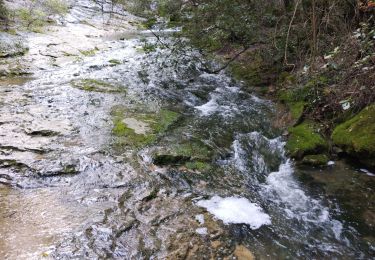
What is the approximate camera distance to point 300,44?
824 cm

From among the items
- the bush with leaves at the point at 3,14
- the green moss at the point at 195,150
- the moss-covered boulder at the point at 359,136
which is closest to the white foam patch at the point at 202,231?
the green moss at the point at 195,150

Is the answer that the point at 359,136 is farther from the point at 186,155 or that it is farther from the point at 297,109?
the point at 186,155

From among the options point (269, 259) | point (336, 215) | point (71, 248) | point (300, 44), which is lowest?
point (71, 248)

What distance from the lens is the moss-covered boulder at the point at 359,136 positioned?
546 cm

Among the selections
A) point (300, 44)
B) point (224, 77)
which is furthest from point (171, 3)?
point (300, 44)

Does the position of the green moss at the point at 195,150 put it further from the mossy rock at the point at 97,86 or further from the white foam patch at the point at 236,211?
the mossy rock at the point at 97,86

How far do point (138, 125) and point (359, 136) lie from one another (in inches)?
154

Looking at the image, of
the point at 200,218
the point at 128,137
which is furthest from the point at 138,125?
the point at 200,218

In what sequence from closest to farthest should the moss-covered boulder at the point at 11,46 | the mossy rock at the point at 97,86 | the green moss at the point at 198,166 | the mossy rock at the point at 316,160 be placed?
the green moss at the point at 198,166 → the mossy rock at the point at 316,160 → the mossy rock at the point at 97,86 → the moss-covered boulder at the point at 11,46

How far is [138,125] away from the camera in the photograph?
6.82 m

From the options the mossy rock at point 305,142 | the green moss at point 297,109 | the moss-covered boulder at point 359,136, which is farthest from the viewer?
the green moss at point 297,109

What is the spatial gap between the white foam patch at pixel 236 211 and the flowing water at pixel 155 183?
0.01 meters

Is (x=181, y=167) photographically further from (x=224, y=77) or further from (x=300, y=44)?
(x=224, y=77)

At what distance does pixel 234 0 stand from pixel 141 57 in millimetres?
4673
